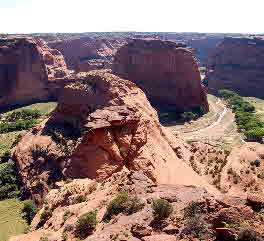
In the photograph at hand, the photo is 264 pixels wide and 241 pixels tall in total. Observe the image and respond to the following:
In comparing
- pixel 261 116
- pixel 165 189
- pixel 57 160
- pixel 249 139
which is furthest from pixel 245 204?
pixel 261 116

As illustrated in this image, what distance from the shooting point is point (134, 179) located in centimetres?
2884

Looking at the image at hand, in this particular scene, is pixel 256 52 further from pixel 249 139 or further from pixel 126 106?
pixel 126 106

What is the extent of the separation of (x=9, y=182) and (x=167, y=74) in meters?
65.9

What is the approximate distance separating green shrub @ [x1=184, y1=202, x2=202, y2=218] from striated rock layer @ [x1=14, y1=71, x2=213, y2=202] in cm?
1460

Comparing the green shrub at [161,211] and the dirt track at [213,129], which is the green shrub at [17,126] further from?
the green shrub at [161,211]

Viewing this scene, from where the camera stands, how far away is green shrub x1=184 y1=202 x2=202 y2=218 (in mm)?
20998

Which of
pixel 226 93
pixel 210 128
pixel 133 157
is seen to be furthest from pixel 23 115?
pixel 226 93

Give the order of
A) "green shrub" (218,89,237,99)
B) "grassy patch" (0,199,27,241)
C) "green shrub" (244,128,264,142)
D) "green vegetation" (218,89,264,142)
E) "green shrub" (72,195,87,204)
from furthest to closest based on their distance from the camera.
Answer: "green shrub" (218,89,237,99)
"green vegetation" (218,89,264,142)
"green shrub" (244,128,264,142)
"grassy patch" (0,199,27,241)
"green shrub" (72,195,87,204)

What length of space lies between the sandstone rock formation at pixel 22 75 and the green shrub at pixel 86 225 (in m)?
90.2

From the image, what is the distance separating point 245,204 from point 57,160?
30997mm

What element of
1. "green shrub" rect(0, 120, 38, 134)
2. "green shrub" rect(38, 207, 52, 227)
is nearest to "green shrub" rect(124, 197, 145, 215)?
"green shrub" rect(38, 207, 52, 227)

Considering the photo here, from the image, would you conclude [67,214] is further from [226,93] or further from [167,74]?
[226,93]

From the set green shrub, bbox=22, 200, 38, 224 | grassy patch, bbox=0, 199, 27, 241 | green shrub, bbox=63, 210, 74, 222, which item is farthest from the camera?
green shrub, bbox=22, 200, 38, 224

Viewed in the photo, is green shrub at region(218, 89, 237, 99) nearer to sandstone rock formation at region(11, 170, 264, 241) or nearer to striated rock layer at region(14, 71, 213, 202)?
striated rock layer at region(14, 71, 213, 202)
